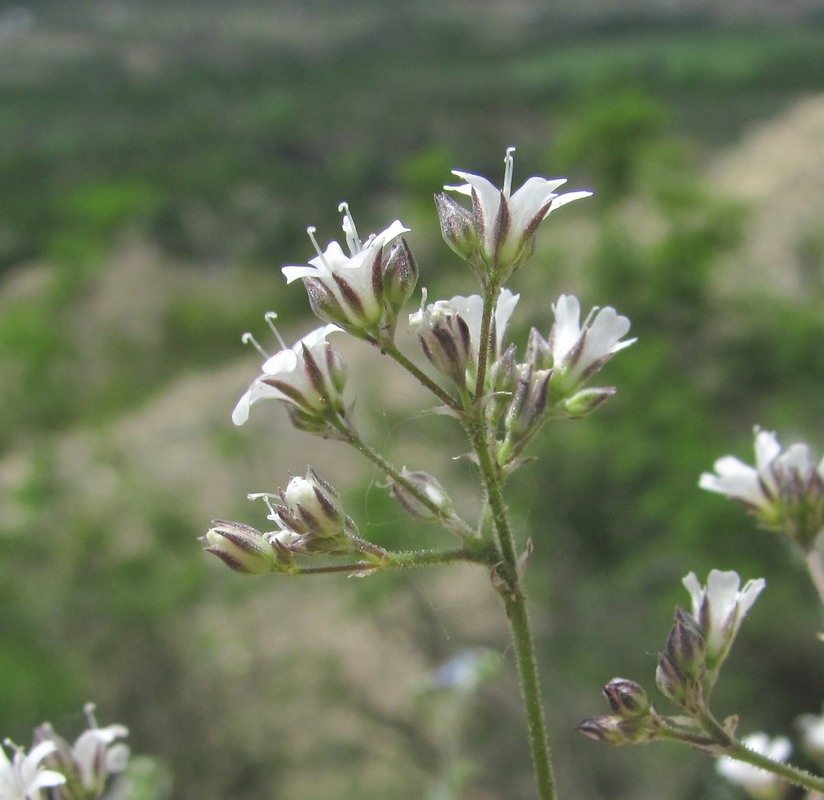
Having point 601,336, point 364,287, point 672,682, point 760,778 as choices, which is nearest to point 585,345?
point 601,336

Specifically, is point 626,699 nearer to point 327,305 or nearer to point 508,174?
point 327,305

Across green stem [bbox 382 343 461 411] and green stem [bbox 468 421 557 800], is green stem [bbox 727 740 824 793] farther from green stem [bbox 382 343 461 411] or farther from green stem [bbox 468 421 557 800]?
green stem [bbox 382 343 461 411]

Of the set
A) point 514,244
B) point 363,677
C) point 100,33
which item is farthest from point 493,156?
point 514,244

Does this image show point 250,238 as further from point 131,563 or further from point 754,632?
point 754,632

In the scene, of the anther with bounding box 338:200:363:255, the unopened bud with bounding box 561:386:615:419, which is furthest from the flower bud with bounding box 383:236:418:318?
the unopened bud with bounding box 561:386:615:419

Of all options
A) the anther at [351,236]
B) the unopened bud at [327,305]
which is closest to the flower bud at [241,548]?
the unopened bud at [327,305]

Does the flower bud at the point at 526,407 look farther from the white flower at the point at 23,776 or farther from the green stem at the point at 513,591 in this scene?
the white flower at the point at 23,776
